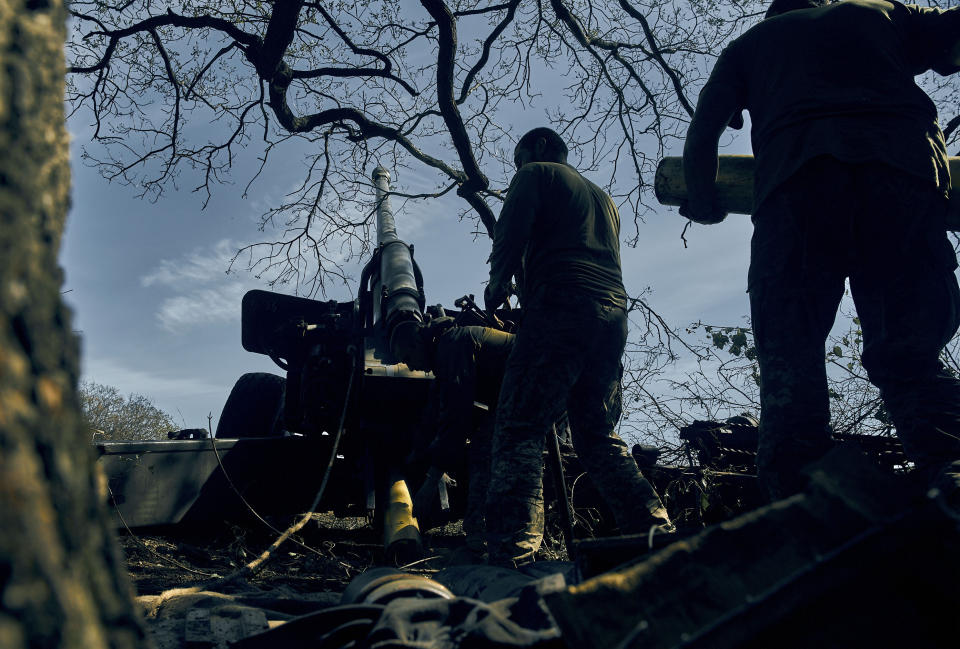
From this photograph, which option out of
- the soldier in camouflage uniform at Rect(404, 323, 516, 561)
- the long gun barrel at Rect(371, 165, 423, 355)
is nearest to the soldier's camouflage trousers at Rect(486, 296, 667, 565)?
the soldier in camouflage uniform at Rect(404, 323, 516, 561)

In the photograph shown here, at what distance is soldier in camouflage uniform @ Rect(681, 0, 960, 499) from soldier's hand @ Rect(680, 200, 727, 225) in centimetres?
40

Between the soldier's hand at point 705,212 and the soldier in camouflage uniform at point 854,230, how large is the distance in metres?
0.40

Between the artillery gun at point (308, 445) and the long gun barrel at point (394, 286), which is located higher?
the long gun barrel at point (394, 286)

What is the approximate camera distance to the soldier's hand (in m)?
3.27

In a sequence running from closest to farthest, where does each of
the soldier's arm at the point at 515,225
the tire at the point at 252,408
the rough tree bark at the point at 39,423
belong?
the rough tree bark at the point at 39,423 → the soldier's arm at the point at 515,225 → the tire at the point at 252,408

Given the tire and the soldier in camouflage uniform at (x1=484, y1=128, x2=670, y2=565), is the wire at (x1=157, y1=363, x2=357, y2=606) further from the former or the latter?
the tire

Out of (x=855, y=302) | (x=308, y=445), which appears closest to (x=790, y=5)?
(x=855, y=302)

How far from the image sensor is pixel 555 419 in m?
3.26

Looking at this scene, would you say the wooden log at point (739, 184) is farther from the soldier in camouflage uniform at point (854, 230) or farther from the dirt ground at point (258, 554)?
the dirt ground at point (258, 554)

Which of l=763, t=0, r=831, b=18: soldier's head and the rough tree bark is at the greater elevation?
l=763, t=0, r=831, b=18: soldier's head

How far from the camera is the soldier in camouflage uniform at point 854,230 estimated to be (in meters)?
2.38

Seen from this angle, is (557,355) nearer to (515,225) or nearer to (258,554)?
(515,225)

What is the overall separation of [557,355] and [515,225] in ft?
2.68

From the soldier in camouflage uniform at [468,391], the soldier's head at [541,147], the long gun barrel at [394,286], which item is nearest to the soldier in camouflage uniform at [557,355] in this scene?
the soldier's head at [541,147]
